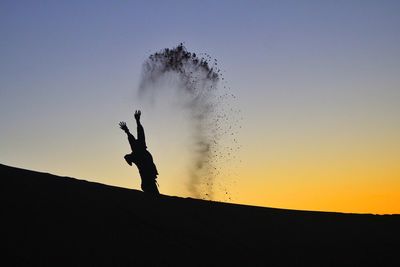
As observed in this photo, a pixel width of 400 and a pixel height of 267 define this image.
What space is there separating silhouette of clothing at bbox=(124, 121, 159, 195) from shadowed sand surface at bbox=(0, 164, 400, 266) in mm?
4466

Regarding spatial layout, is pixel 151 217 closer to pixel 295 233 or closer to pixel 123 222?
pixel 123 222

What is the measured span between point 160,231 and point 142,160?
8.17m

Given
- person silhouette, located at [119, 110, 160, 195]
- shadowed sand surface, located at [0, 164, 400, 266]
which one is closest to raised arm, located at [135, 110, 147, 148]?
person silhouette, located at [119, 110, 160, 195]

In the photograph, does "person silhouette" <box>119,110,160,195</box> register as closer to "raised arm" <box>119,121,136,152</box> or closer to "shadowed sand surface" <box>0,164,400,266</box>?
"raised arm" <box>119,121,136,152</box>

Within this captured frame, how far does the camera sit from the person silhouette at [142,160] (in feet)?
62.2

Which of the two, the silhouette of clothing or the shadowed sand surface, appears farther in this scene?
the silhouette of clothing

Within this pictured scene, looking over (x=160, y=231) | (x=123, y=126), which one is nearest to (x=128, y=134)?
(x=123, y=126)

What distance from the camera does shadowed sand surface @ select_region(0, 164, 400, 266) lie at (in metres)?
9.32

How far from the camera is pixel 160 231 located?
11039 mm

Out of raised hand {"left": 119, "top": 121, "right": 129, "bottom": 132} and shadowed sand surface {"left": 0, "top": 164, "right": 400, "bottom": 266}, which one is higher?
raised hand {"left": 119, "top": 121, "right": 129, "bottom": 132}

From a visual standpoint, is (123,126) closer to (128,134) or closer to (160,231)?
(128,134)

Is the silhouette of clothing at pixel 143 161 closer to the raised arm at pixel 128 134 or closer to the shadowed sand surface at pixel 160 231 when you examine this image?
the raised arm at pixel 128 134

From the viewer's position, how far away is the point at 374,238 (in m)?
12.9

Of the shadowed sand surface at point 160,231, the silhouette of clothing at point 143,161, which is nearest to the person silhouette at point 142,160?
the silhouette of clothing at point 143,161
